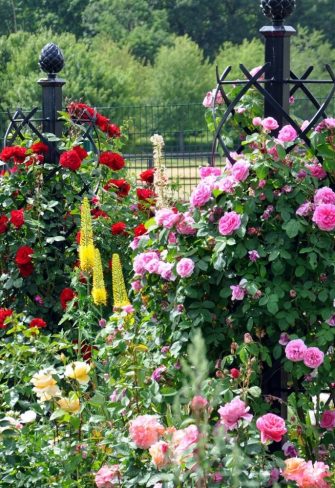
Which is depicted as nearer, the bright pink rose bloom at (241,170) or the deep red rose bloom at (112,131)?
the bright pink rose bloom at (241,170)

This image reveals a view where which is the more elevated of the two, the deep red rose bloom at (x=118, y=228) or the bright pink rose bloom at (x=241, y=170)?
the bright pink rose bloom at (x=241, y=170)

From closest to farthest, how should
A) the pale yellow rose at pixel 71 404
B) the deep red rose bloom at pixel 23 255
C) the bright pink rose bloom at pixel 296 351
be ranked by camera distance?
the pale yellow rose at pixel 71 404 < the bright pink rose bloom at pixel 296 351 < the deep red rose bloom at pixel 23 255

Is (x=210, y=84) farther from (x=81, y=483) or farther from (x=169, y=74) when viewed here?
(x=81, y=483)

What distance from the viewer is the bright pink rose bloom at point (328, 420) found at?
144 inches

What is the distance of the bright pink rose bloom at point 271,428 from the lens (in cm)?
305

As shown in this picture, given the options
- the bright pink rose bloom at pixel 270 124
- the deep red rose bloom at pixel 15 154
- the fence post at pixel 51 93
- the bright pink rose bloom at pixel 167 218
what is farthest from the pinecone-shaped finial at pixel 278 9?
the fence post at pixel 51 93

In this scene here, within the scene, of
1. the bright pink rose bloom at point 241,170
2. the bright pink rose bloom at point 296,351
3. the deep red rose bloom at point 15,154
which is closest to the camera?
the bright pink rose bloom at point 296,351

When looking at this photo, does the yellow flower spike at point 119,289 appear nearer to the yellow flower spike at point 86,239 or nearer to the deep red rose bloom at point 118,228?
the yellow flower spike at point 86,239

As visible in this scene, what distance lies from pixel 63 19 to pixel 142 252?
5871 centimetres

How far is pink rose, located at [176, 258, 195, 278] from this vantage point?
354cm

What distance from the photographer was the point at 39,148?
5352 mm

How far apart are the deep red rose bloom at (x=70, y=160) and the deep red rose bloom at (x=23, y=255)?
0.42 m

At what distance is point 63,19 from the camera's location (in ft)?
200

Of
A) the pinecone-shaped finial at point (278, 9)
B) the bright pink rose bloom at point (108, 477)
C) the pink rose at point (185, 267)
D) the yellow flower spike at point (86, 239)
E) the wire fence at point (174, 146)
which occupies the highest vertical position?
the pinecone-shaped finial at point (278, 9)
